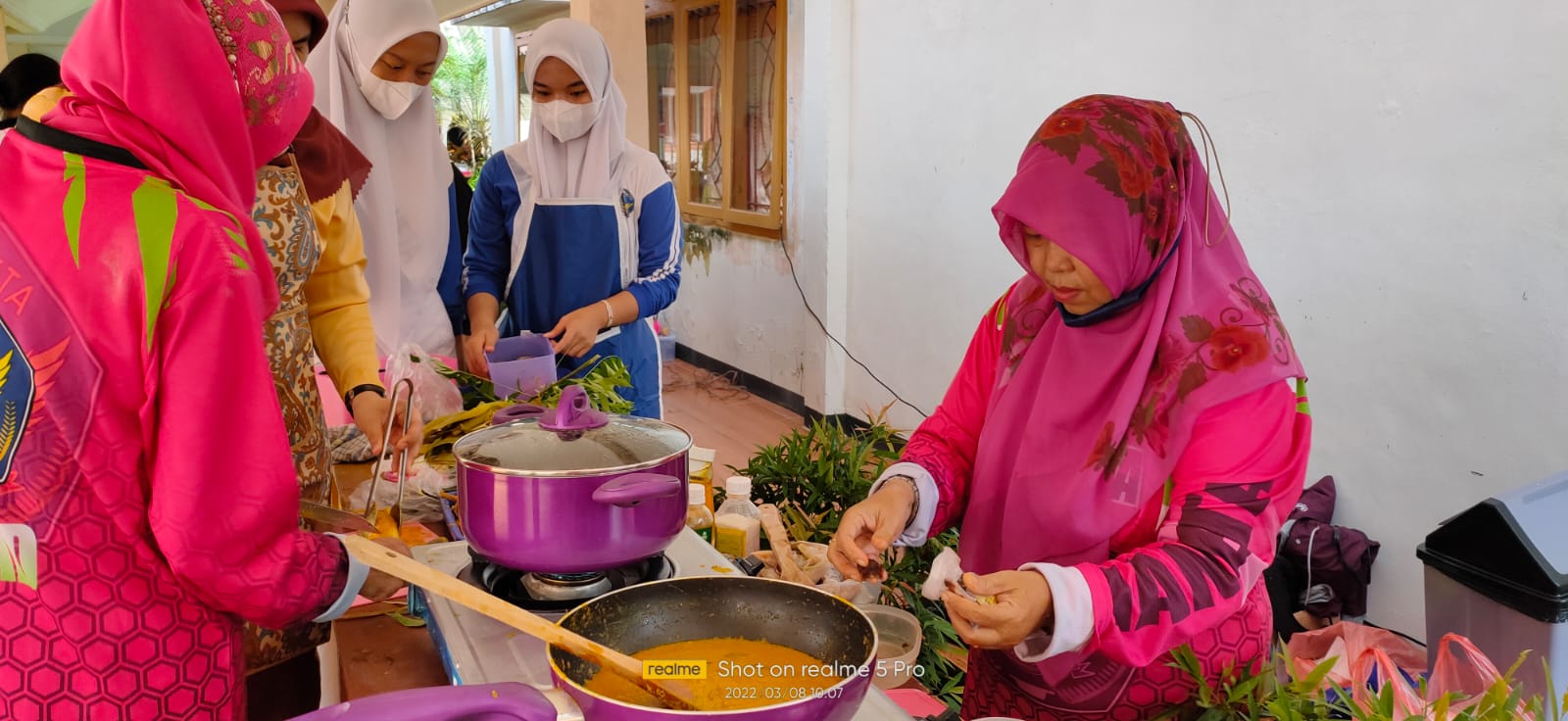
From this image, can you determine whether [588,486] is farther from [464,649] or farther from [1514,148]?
[1514,148]

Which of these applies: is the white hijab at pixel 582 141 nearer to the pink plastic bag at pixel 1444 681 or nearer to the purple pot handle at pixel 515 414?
the purple pot handle at pixel 515 414

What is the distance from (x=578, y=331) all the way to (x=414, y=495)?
773 mm

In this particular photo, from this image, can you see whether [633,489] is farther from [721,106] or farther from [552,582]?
[721,106]

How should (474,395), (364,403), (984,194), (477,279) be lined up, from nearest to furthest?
(364,403), (474,395), (477,279), (984,194)

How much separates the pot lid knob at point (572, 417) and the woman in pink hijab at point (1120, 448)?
0.35m

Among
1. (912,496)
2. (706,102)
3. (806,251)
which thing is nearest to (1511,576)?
(912,496)

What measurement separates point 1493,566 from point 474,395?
174 centimetres

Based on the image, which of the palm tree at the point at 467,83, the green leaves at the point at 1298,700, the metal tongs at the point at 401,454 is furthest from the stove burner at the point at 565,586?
the palm tree at the point at 467,83

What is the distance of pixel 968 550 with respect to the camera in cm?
144

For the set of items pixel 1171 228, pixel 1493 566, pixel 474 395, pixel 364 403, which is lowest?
pixel 1493 566

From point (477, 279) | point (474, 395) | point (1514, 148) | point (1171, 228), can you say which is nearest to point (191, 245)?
point (1171, 228)

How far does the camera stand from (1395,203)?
2502 millimetres

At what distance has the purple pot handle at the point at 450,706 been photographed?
67 cm

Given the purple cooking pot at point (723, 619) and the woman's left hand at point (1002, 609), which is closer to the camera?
the purple cooking pot at point (723, 619)
